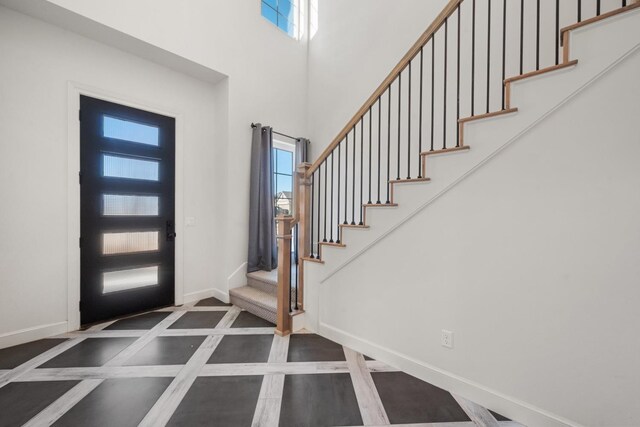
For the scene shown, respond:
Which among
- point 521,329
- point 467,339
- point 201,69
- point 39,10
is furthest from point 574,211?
point 39,10

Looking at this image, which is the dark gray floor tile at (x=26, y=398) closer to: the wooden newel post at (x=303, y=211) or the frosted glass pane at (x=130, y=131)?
the wooden newel post at (x=303, y=211)

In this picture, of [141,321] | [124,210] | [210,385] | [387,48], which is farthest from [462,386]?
[387,48]

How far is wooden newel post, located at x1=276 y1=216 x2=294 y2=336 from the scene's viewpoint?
249cm

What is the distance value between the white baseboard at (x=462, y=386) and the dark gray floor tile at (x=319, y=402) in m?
0.35

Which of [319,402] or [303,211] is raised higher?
[303,211]

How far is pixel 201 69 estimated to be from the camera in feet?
10.5

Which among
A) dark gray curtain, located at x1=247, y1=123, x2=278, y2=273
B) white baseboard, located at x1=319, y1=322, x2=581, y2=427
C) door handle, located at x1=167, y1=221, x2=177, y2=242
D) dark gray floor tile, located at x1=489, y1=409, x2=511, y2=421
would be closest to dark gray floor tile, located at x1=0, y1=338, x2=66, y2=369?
door handle, located at x1=167, y1=221, x2=177, y2=242

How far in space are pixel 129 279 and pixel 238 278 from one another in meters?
1.22

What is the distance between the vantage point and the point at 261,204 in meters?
3.61

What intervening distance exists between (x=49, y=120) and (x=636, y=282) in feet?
14.4

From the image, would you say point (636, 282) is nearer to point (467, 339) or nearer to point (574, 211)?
point (574, 211)

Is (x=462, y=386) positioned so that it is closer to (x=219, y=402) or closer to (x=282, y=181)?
(x=219, y=402)

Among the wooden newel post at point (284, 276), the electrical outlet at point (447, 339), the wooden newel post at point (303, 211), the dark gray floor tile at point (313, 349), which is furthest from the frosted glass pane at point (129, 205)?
the electrical outlet at point (447, 339)

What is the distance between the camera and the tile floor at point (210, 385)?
1501mm
